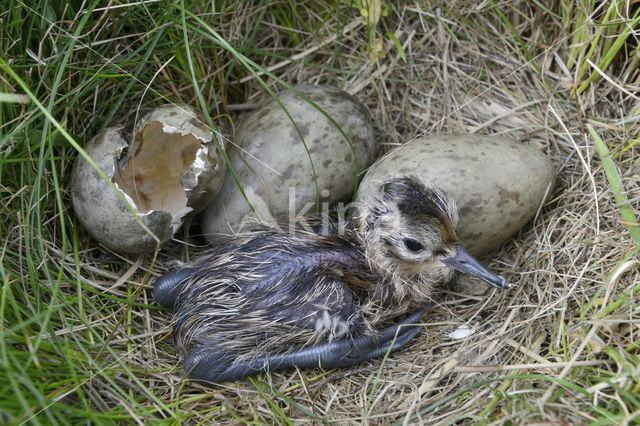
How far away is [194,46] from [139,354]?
1.18 m

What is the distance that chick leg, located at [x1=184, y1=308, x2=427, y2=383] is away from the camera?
242cm

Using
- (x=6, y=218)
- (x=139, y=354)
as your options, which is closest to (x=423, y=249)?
(x=139, y=354)

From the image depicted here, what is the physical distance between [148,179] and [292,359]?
0.89 metres

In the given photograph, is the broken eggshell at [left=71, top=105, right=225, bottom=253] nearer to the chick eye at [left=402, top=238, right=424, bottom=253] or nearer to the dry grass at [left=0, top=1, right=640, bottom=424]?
the dry grass at [left=0, top=1, right=640, bottom=424]

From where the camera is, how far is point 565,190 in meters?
2.72

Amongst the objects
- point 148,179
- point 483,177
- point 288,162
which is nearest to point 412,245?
point 483,177

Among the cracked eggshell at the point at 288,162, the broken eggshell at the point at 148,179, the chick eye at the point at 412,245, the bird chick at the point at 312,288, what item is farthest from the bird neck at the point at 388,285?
the broken eggshell at the point at 148,179

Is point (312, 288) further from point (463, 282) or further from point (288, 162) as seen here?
point (463, 282)

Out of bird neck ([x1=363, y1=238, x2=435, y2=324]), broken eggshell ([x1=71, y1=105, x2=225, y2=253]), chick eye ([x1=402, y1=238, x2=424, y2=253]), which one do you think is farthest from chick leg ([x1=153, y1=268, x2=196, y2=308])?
chick eye ([x1=402, y1=238, x2=424, y2=253])

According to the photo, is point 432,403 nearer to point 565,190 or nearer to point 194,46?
point 565,190

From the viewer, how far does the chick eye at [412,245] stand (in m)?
2.50

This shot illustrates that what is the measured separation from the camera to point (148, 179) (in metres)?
2.70

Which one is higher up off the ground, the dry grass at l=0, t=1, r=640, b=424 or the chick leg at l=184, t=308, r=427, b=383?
the dry grass at l=0, t=1, r=640, b=424

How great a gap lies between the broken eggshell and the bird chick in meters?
0.21
